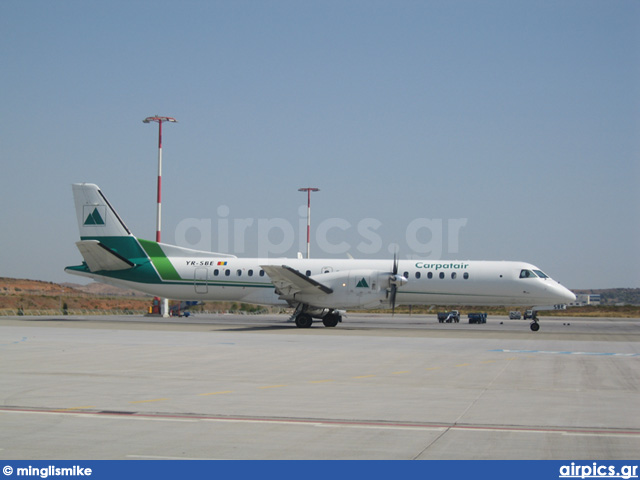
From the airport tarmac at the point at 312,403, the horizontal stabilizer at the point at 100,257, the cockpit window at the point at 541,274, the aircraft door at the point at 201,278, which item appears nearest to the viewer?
the airport tarmac at the point at 312,403

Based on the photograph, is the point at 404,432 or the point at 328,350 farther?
the point at 328,350

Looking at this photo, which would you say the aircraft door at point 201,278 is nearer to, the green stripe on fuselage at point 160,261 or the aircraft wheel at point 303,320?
the green stripe on fuselage at point 160,261

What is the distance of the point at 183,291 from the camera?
37281 millimetres

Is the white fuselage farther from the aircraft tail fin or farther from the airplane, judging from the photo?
the aircraft tail fin

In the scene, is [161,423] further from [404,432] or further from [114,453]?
[404,432]

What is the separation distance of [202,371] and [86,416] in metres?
5.89

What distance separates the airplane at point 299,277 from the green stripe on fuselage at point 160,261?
56 millimetres

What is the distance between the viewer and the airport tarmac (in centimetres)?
798

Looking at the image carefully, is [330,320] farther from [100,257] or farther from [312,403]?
[312,403]

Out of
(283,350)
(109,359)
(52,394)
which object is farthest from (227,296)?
A: (52,394)

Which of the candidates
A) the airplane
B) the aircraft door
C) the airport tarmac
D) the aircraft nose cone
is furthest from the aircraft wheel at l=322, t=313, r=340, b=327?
the airport tarmac

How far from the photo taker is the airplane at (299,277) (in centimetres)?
3416
